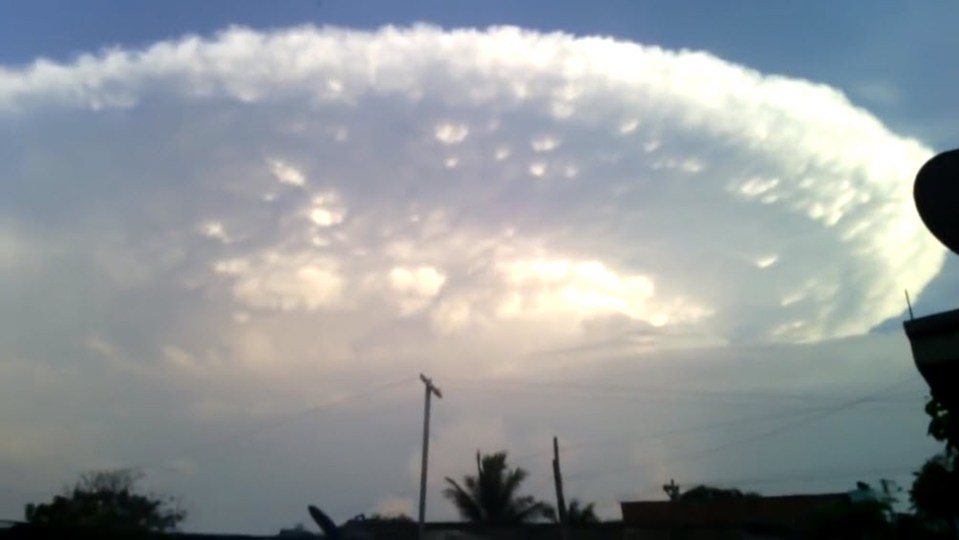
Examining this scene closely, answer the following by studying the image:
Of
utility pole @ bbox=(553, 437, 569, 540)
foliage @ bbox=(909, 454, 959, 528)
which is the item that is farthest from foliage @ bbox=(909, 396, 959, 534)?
utility pole @ bbox=(553, 437, 569, 540)

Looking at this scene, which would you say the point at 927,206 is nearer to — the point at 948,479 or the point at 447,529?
the point at 948,479

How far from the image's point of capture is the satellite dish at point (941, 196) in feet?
13.5

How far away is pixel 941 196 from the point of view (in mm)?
4145

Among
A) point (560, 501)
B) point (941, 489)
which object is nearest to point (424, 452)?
point (560, 501)

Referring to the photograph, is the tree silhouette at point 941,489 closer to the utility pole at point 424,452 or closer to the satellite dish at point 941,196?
the satellite dish at point 941,196

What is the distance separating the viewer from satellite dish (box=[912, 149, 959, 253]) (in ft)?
13.5

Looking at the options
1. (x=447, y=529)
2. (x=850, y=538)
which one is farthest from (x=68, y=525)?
(x=850, y=538)

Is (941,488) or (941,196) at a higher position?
(941,196)

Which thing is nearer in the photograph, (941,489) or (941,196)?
(941,196)

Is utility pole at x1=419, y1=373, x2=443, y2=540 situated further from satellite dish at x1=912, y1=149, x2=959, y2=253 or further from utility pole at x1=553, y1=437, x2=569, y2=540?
satellite dish at x1=912, y1=149, x2=959, y2=253

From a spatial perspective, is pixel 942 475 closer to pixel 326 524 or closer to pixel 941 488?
pixel 941 488

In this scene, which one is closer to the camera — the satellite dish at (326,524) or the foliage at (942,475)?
the foliage at (942,475)

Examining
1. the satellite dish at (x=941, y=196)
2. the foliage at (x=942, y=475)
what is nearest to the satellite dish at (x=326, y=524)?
the foliage at (x=942, y=475)

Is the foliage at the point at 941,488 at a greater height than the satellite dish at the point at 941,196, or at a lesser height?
lesser
